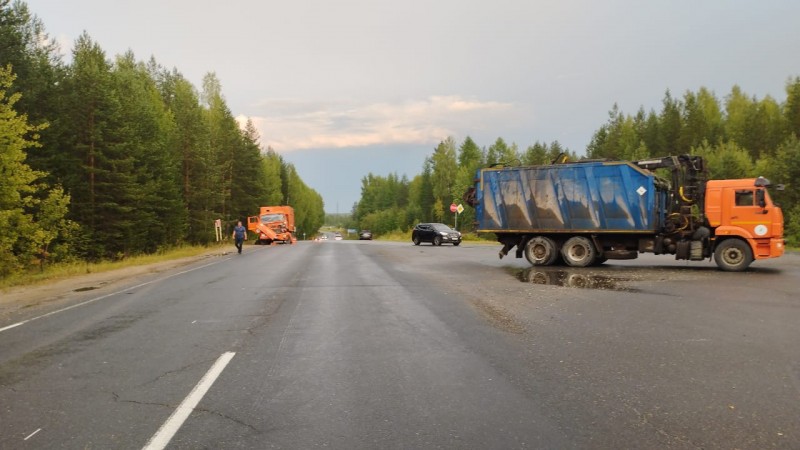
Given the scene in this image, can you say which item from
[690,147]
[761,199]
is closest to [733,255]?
[761,199]

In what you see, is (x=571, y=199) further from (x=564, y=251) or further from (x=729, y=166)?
(x=729, y=166)

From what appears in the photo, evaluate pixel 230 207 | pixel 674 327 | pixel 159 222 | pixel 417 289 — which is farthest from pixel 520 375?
pixel 230 207

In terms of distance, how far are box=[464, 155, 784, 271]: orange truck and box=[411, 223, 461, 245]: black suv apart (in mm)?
18334

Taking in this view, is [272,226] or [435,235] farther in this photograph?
[272,226]

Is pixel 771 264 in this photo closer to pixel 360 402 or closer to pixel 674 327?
pixel 674 327

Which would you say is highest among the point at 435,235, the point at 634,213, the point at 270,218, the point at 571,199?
the point at 571,199

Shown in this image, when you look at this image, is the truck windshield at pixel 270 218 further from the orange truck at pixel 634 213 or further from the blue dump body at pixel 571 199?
the orange truck at pixel 634 213

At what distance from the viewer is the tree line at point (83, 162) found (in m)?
18.3

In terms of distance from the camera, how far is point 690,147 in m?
71.3

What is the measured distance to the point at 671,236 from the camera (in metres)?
16.0

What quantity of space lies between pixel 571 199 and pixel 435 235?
20.7m

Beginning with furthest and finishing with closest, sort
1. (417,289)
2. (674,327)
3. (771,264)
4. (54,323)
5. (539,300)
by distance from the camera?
1. (771,264)
2. (417,289)
3. (539,300)
4. (54,323)
5. (674,327)

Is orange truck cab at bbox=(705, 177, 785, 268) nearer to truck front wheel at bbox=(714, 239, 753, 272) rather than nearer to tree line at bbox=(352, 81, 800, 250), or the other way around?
truck front wheel at bbox=(714, 239, 753, 272)

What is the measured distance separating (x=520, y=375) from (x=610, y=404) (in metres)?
0.98
